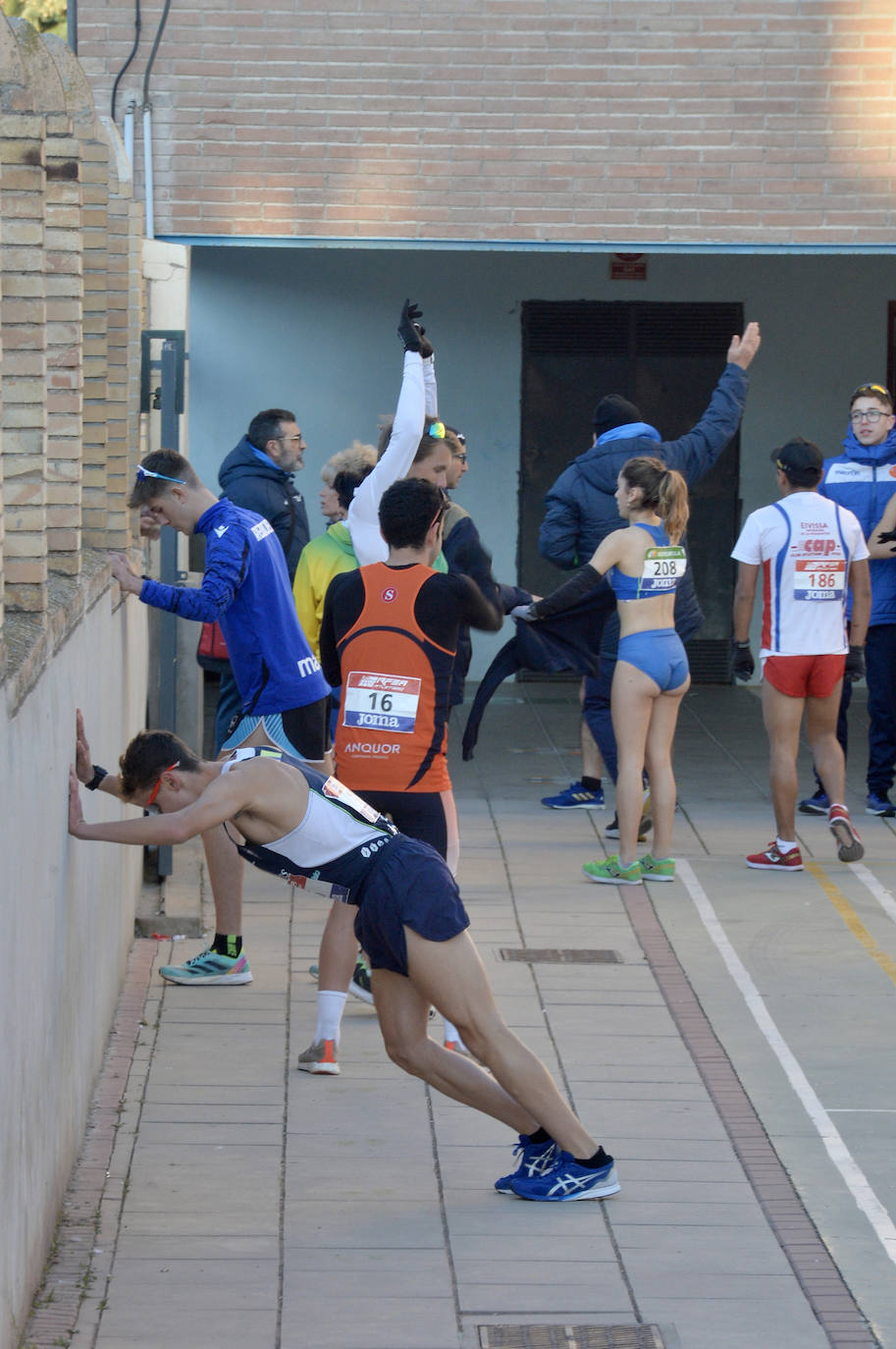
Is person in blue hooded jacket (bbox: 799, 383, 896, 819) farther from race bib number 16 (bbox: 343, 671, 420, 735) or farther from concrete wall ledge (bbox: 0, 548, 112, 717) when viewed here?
concrete wall ledge (bbox: 0, 548, 112, 717)

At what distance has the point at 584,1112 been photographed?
5762 millimetres

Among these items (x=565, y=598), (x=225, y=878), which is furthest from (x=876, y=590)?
(x=225, y=878)

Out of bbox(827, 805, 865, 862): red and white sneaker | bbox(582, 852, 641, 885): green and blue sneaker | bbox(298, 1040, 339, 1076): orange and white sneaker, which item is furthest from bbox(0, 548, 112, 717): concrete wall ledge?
bbox(827, 805, 865, 862): red and white sneaker

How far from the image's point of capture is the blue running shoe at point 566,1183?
16.6 feet

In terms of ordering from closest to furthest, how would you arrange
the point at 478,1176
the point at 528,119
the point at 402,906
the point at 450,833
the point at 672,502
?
the point at 402,906 < the point at 478,1176 < the point at 450,833 < the point at 672,502 < the point at 528,119

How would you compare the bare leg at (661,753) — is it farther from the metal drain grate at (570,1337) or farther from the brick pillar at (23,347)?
the brick pillar at (23,347)

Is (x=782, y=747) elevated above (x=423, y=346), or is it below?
below

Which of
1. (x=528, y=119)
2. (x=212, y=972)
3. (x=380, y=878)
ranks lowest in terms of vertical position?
A: (x=212, y=972)

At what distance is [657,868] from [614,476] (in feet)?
6.68

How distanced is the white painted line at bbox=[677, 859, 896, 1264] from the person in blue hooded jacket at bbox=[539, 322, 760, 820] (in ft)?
3.88

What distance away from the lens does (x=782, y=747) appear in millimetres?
8867

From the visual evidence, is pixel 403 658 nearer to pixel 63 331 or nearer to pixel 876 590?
pixel 63 331

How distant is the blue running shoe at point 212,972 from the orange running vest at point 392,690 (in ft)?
5.17

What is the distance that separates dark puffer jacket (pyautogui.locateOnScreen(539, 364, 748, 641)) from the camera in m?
9.24
